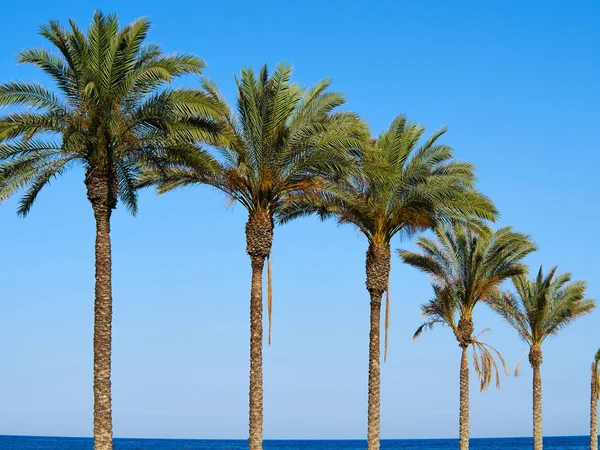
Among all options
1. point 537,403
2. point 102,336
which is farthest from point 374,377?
point 537,403

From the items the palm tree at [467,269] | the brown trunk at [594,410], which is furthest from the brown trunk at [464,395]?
the brown trunk at [594,410]

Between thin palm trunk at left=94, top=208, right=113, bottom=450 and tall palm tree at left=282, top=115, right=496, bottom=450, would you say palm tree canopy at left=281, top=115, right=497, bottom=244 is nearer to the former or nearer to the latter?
tall palm tree at left=282, top=115, right=496, bottom=450

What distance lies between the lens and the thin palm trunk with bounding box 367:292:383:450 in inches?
1337

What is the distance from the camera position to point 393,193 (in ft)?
111

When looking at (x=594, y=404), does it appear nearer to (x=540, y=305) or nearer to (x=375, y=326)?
(x=540, y=305)

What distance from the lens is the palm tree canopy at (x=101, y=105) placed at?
2555cm

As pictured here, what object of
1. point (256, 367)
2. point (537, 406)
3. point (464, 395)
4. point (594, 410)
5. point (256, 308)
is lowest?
point (594, 410)

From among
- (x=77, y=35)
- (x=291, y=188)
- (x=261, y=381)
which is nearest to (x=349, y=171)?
(x=291, y=188)

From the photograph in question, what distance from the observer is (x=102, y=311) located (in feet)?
84.4

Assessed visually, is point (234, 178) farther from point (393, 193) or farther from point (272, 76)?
point (393, 193)

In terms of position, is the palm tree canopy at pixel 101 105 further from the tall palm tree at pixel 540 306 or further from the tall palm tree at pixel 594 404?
the tall palm tree at pixel 594 404

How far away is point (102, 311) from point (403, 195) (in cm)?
1265

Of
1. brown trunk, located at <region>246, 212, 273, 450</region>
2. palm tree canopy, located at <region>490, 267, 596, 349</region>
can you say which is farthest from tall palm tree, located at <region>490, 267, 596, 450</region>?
brown trunk, located at <region>246, 212, 273, 450</region>

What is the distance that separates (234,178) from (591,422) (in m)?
37.4
